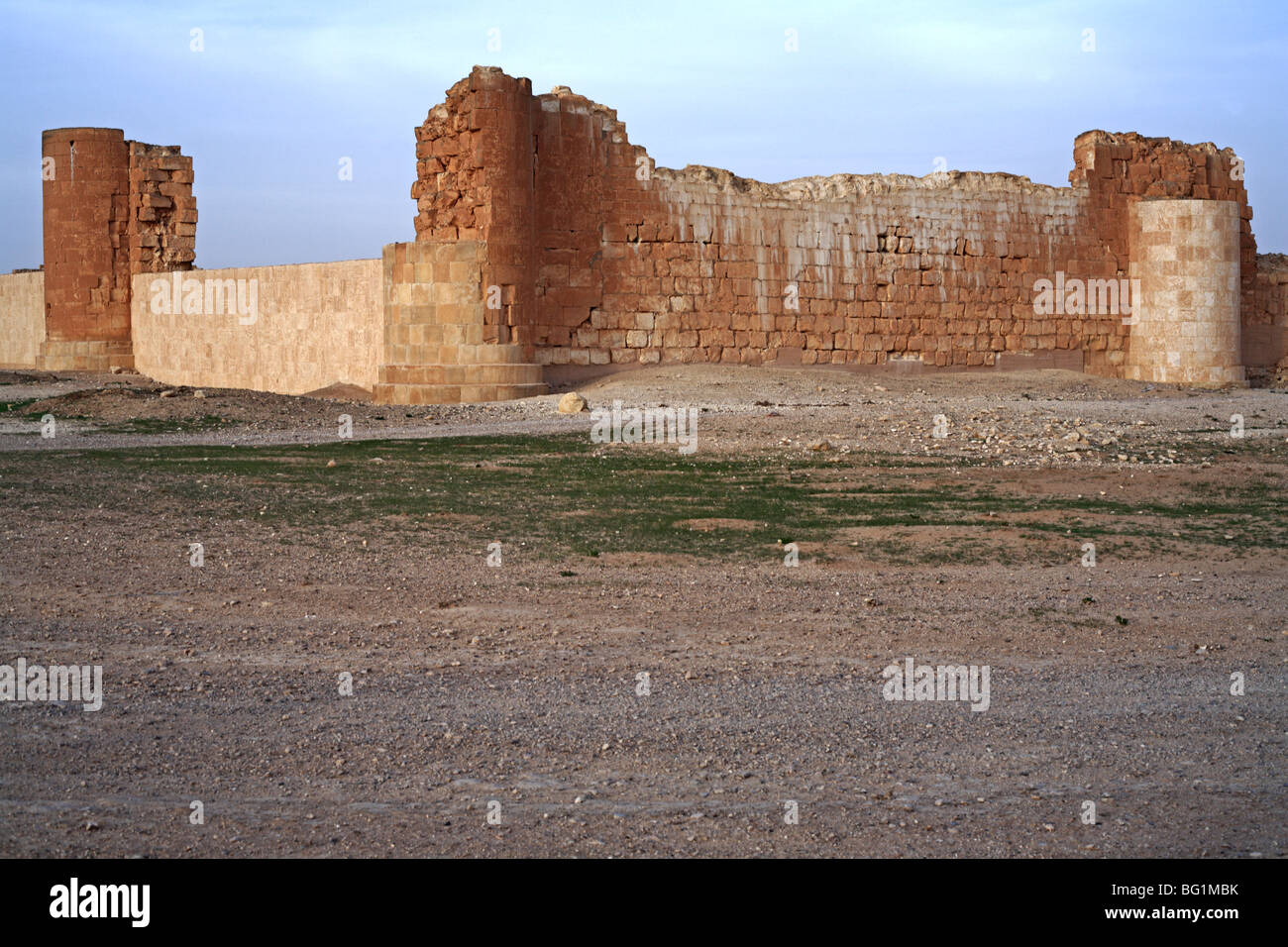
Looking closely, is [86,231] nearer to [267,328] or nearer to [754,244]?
[267,328]

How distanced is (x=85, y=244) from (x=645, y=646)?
25.6 meters

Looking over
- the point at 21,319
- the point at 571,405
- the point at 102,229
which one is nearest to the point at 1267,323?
the point at 571,405

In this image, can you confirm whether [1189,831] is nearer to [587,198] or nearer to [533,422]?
[533,422]

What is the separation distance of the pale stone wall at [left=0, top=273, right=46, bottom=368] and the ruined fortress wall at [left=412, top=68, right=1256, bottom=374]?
16.4 metres

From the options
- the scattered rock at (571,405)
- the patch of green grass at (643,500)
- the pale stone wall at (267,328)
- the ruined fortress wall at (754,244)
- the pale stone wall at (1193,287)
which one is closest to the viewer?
the patch of green grass at (643,500)

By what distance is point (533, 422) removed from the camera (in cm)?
1587

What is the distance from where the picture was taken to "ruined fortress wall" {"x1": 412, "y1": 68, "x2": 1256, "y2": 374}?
19297 millimetres

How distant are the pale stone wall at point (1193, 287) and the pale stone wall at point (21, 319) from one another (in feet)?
79.3

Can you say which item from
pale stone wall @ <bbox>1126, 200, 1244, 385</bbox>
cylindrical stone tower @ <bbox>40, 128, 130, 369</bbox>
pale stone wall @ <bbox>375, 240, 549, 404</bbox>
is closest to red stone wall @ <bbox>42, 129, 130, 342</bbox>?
cylindrical stone tower @ <bbox>40, 128, 130, 369</bbox>

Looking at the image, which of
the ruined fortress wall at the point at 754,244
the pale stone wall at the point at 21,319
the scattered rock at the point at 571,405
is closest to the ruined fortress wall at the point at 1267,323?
the ruined fortress wall at the point at 754,244

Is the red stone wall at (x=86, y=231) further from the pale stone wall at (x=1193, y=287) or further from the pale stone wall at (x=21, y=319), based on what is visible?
the pale stone wall at (x=1193, y=287)

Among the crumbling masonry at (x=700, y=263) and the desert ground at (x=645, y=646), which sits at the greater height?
the crumbling masonry at (x=700, y=263)

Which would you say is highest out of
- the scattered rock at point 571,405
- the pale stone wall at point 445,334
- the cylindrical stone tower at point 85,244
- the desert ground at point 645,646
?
the cylindrical stone tower at point 85,244

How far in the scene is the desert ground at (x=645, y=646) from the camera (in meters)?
4.21
